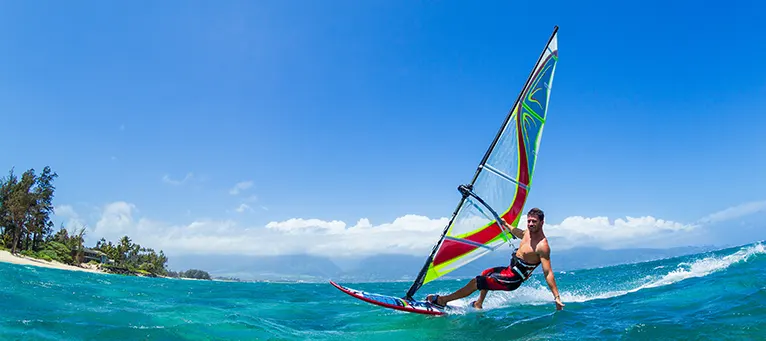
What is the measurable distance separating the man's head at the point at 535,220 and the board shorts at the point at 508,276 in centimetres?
76

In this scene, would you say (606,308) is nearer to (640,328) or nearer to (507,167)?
(640,328)

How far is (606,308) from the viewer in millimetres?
8812

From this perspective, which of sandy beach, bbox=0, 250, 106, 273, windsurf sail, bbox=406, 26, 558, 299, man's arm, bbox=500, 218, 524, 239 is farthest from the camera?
sandy beach, bbox=0, 250, 106, 273

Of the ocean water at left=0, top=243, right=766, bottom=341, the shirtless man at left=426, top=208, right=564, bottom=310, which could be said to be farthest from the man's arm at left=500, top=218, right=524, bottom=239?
the ocean water at left=0, top=243, right=766, bottom=341

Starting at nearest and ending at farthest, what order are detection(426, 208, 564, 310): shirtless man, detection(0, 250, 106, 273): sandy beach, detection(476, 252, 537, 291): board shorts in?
detection(426, 208, 564, 310): shirtless man → detection(476, 252, 537, 291): board shorts → detection(0, 250, 106, 273): sandy beach

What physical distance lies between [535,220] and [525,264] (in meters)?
0.93

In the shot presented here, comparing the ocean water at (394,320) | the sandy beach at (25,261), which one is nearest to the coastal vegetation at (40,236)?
the sandy beach at (25,261)

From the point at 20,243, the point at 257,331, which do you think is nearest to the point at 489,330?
the point at 257,331

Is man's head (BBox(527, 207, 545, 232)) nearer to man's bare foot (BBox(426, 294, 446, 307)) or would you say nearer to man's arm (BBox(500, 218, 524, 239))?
man's arm (BBox(500, 218, 524, 239))

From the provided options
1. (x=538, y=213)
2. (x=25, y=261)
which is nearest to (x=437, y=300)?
(x=538, y=213)

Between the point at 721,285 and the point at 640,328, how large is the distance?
6.14 meters

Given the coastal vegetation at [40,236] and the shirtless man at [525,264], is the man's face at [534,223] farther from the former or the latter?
the coastal vegetation at [40,236]

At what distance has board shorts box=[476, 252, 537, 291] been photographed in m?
7.32

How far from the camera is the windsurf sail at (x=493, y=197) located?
26.5 feet
